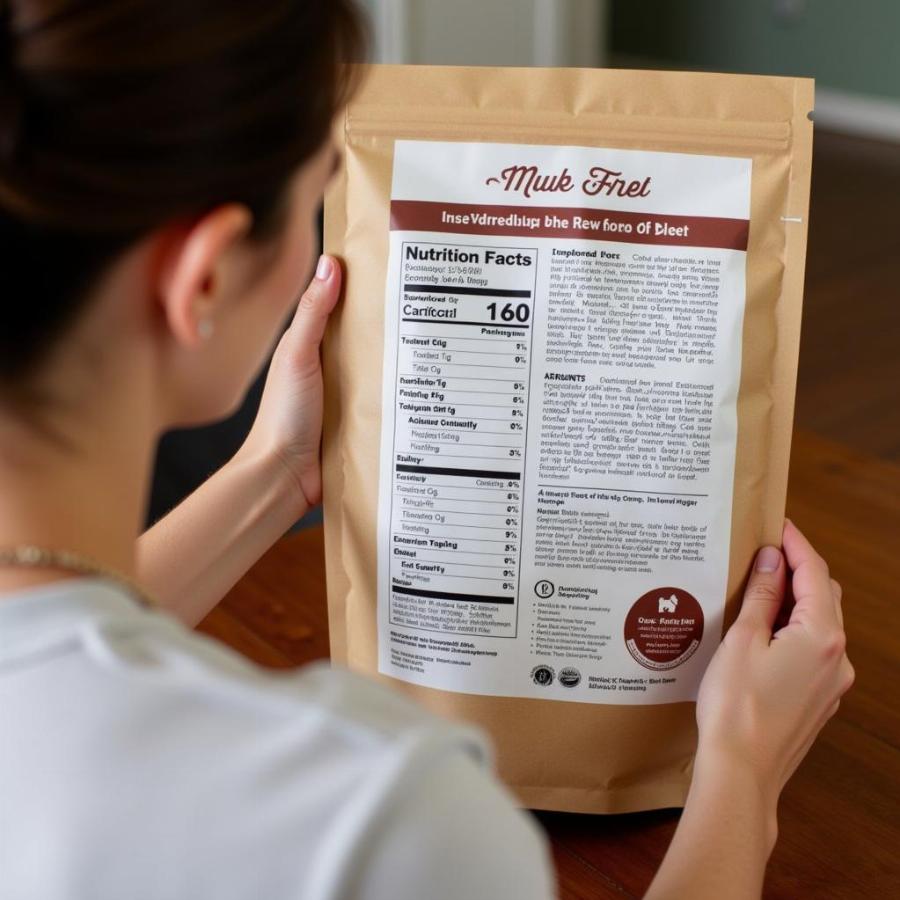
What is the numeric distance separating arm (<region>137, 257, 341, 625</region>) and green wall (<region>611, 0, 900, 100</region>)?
3.95m

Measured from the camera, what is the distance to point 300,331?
2.81 feet

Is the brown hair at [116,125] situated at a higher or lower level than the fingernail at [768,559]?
higher

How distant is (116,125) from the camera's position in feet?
1.51

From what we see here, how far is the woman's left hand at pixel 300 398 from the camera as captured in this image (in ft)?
2.77

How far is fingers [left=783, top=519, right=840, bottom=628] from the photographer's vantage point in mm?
793

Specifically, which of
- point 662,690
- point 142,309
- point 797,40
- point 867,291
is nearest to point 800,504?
point 662,690

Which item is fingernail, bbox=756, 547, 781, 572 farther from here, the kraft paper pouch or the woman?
the woman

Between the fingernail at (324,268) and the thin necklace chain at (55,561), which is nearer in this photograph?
the thin necklace chain at (55,561)

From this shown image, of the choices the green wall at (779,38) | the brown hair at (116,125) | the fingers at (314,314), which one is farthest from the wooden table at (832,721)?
the green wall at (779,38)

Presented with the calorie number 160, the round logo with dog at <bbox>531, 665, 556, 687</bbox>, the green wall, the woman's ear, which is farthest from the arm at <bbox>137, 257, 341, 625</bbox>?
the green wall

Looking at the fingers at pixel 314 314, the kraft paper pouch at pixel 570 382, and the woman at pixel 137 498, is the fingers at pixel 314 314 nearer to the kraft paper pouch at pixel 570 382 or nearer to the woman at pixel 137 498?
the kraft paper pouch at pixel 570 382

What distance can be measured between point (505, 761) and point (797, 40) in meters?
4.26

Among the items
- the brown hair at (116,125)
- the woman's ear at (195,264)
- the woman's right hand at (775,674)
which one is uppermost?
the brown hair at (116,125)

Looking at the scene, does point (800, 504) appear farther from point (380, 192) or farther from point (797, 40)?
point (797, 40)
